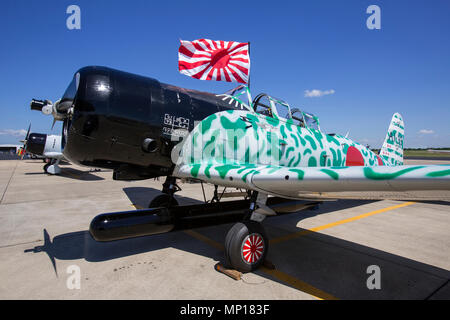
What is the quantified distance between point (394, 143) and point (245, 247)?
722 centimetres

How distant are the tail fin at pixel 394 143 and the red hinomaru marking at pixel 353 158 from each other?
5.66 feet

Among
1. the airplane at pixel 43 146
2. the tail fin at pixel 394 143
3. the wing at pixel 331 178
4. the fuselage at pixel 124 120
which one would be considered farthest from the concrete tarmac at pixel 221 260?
the airplane at pixel 43 146

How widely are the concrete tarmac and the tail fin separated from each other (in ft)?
8.08

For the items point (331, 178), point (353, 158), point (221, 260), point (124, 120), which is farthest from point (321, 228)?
point (124, 120)

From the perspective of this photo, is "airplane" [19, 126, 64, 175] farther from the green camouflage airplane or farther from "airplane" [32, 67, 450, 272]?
the green camouflage airplane

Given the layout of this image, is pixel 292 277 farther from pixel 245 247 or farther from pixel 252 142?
pixel 252 142

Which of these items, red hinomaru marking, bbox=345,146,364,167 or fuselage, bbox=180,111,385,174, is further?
red hinomaru marking, bbox=345,146,364,167

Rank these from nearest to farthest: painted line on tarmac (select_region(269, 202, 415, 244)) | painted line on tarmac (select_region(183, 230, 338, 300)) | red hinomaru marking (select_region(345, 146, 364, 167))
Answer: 1. painted line on tarmac (select_region(183, 230, 338, 300))
2. painted line on tarmac (select_region(269, 202, 415, 244))
3. red hinomaru marking (select_region(345, 146, 364, 167))

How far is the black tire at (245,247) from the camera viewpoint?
294 centimetres

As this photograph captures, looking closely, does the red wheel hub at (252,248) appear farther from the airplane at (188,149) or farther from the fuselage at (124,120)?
the fuselage at (124,120)

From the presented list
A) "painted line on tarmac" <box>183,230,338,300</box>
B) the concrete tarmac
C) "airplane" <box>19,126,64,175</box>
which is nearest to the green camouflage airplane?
"painted line on tarmac" <box>183,230,338,300</box>

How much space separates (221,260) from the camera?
3.30 m

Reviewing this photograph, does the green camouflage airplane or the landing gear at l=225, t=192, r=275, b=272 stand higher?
the green camouflage airplane

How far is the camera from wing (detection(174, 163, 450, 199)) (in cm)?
190
